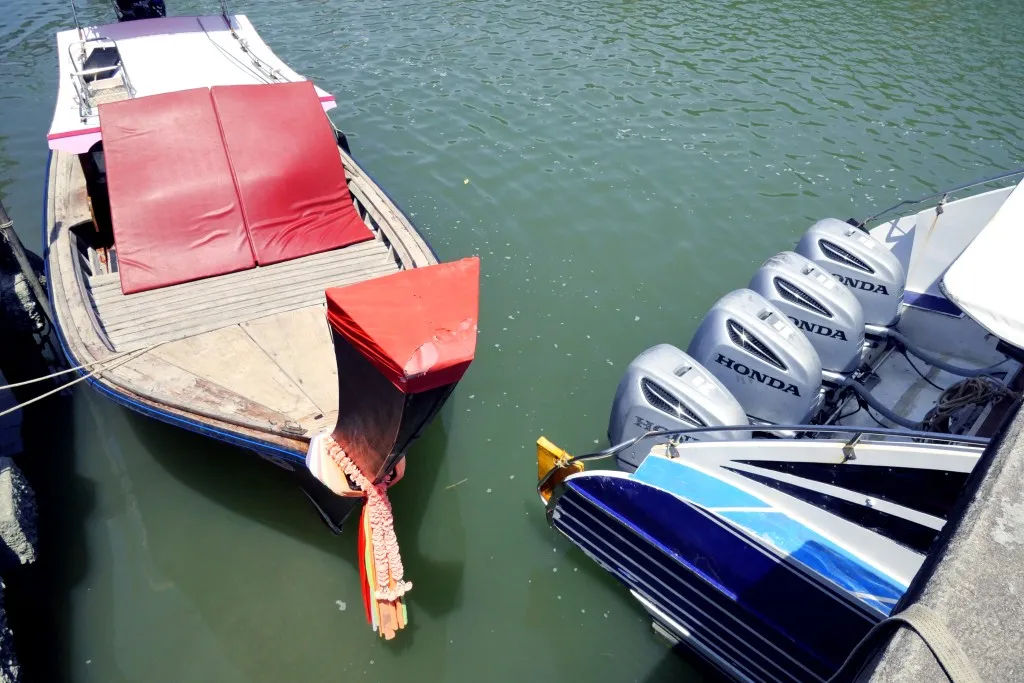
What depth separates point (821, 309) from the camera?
6457 mm

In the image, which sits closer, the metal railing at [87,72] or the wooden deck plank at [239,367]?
the wooden deck plank at [239,367]

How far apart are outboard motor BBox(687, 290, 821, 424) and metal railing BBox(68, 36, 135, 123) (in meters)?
7.55

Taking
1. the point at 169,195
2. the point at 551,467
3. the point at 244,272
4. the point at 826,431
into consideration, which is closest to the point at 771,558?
the point at 826,431

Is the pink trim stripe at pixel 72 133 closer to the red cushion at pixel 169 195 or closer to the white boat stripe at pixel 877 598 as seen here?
the red cushion at pixel 169 195

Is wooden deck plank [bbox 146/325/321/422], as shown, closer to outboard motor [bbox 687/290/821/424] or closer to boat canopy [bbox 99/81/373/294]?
boat canopy [bbox 99/81/373/294]

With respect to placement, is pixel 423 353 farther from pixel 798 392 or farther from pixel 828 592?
pixel 798 392

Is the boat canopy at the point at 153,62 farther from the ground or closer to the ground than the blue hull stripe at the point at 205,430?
farther from the ground

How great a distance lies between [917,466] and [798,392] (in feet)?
4.98

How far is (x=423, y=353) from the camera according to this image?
14.8 feet

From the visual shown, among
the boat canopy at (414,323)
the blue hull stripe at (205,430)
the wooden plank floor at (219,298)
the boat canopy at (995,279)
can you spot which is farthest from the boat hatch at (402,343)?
the boat canopy at (995,279)

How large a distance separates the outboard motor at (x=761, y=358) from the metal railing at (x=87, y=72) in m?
7.55

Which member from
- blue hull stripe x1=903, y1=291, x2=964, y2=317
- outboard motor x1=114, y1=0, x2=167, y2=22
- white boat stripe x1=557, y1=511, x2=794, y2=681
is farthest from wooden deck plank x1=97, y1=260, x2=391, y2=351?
outboard motor x1=114, y1=0, x2=167, y2=22

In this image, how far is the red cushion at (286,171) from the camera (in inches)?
301

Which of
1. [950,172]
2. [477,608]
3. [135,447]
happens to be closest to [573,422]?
[477,608]
